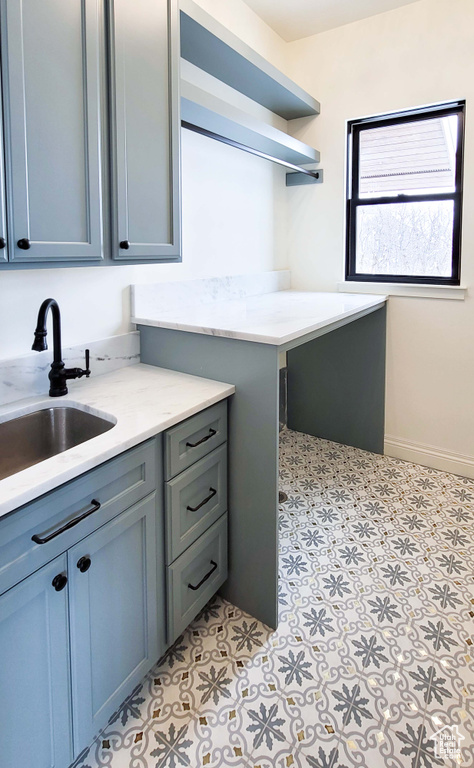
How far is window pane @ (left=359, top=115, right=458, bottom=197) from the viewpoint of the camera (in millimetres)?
2736

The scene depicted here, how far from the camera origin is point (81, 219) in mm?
1367

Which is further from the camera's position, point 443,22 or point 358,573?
point 443,22

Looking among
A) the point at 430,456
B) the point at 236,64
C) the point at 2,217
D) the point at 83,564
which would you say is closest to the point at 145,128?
the point at 2,217

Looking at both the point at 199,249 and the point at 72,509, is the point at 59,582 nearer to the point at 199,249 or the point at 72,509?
the point at 72,509

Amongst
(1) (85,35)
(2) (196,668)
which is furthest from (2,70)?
(2) (196,668)

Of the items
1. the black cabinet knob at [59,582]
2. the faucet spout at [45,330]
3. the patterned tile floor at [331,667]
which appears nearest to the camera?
the black cabinet knob at [59,582]

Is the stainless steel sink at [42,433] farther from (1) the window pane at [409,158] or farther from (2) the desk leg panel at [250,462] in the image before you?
(1) the window pane at [409,158]

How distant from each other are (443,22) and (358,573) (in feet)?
9.43

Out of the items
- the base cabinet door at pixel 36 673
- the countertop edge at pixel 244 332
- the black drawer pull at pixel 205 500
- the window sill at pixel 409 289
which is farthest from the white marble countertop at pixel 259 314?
the base cabinet door at pixel 36 673

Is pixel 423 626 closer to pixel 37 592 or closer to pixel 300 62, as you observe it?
pixel 37 592

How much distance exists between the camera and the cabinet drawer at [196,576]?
1509 mm

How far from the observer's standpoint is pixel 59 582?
1.08 metres

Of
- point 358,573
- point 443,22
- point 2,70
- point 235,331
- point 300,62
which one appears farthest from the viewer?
point 300,62

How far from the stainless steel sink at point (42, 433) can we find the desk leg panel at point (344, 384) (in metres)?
2.06
